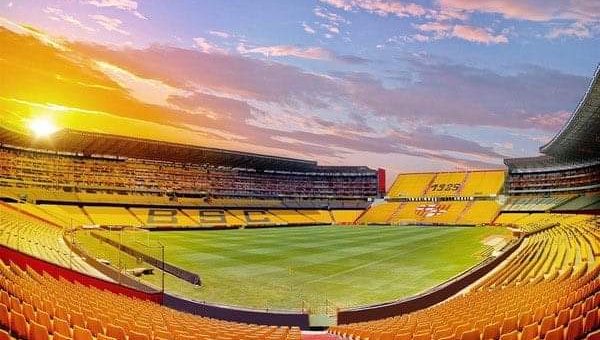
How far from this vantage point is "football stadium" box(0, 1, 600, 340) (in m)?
8.67

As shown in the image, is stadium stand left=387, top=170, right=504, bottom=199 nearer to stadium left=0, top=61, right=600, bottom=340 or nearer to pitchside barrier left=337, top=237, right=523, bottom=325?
stadium left=0, top=61, right=600, bottom=340

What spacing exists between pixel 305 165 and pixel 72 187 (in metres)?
39.1

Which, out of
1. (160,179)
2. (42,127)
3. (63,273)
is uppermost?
(42,127)

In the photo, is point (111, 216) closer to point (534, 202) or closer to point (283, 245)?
point (283, 245)

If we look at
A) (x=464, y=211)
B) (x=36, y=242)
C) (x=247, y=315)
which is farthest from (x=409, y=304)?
(x=464, y=211)

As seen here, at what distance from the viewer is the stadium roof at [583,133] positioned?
3098 cm

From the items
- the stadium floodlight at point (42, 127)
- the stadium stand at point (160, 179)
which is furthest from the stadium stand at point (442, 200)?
the stadium floodlight at point (42, 127)

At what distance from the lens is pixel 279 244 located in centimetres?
4125

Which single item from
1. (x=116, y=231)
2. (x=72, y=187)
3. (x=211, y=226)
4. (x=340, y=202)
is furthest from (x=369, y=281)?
(x=340, y=202)

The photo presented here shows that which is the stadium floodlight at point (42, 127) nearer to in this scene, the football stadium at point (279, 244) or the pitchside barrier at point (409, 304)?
the football stadium at point (279, 244)

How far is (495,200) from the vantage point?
81.8 meters

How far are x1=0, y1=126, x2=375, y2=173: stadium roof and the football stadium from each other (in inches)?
11.4

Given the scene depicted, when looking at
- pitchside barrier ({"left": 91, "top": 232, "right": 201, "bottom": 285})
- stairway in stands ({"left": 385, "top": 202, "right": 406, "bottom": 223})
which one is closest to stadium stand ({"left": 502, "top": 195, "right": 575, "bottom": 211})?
stairway in stands ({"left": 385, "top": 202, "right": 406, "bottom": 223})

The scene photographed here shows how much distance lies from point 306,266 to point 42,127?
124 ft
